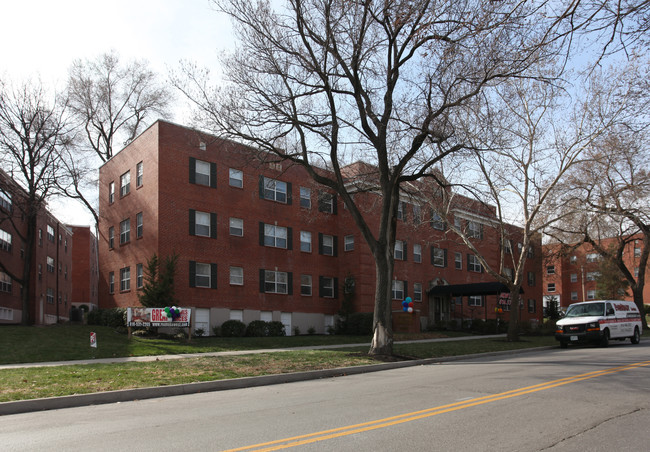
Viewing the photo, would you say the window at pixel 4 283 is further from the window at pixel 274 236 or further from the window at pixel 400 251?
the window at pixel 400 251

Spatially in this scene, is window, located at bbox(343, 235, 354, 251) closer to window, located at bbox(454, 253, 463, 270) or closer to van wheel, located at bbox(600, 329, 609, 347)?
window, located at bbox(454, 253, 463, 270)

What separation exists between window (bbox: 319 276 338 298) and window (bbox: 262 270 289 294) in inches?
107

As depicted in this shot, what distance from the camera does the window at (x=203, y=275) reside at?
27.2 meters

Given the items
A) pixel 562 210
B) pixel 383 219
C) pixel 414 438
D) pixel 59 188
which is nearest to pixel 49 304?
pixel 59 188

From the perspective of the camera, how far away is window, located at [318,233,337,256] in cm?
3400

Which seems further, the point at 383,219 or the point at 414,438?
the point at 383,219

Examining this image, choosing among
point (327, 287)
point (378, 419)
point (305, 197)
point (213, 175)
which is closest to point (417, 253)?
point (327, 287)

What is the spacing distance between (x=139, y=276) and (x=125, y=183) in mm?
6089

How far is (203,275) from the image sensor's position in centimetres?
2783

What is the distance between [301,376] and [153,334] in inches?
520

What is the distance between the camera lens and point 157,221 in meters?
26.5

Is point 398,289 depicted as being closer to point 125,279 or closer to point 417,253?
point 417,253

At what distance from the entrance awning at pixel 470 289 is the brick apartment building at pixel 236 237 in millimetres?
196

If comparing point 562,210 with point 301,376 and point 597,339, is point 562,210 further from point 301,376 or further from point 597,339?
point 301,376
